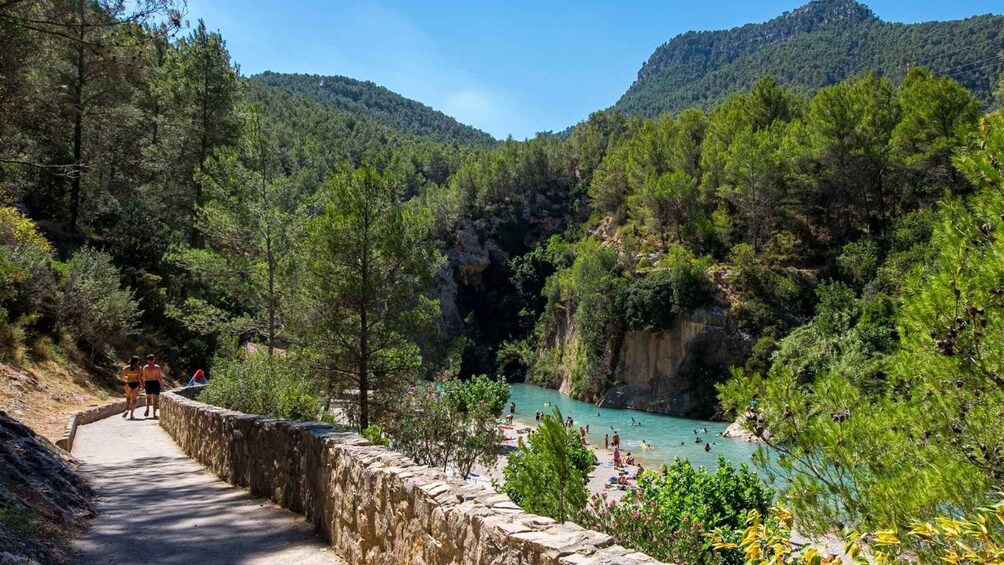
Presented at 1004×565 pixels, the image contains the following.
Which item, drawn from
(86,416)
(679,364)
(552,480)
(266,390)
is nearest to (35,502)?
(266,390)

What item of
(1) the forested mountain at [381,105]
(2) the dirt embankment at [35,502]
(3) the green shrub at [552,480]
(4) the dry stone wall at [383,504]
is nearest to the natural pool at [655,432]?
(3) the green shrub at [552,480]

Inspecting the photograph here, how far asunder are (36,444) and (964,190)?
40.7 m

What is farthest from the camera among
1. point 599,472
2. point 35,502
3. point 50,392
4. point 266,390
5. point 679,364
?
point 679,364

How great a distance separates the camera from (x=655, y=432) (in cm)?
3322

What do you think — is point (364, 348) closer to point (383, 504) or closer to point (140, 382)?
point (140, 382)

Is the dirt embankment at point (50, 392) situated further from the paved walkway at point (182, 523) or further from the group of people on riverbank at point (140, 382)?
the paved walkway at point (182, 523)

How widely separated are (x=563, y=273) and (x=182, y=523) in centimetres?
5260

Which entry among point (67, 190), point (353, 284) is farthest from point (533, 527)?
point (67, 190)

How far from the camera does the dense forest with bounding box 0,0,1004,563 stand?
468 centimetres

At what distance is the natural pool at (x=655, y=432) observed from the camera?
2641cm

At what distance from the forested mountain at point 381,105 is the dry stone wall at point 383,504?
133221 millimetres

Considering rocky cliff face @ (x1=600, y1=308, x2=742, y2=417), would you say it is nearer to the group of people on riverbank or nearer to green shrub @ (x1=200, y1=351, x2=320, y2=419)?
the group of people on riverbank

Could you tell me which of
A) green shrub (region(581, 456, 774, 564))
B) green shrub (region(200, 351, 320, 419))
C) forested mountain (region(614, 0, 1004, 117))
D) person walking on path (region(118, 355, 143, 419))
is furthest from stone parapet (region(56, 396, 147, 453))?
forested mountain (region(614, 0, 1004, 117))

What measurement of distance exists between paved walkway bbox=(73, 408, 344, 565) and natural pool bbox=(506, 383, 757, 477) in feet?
51.9
